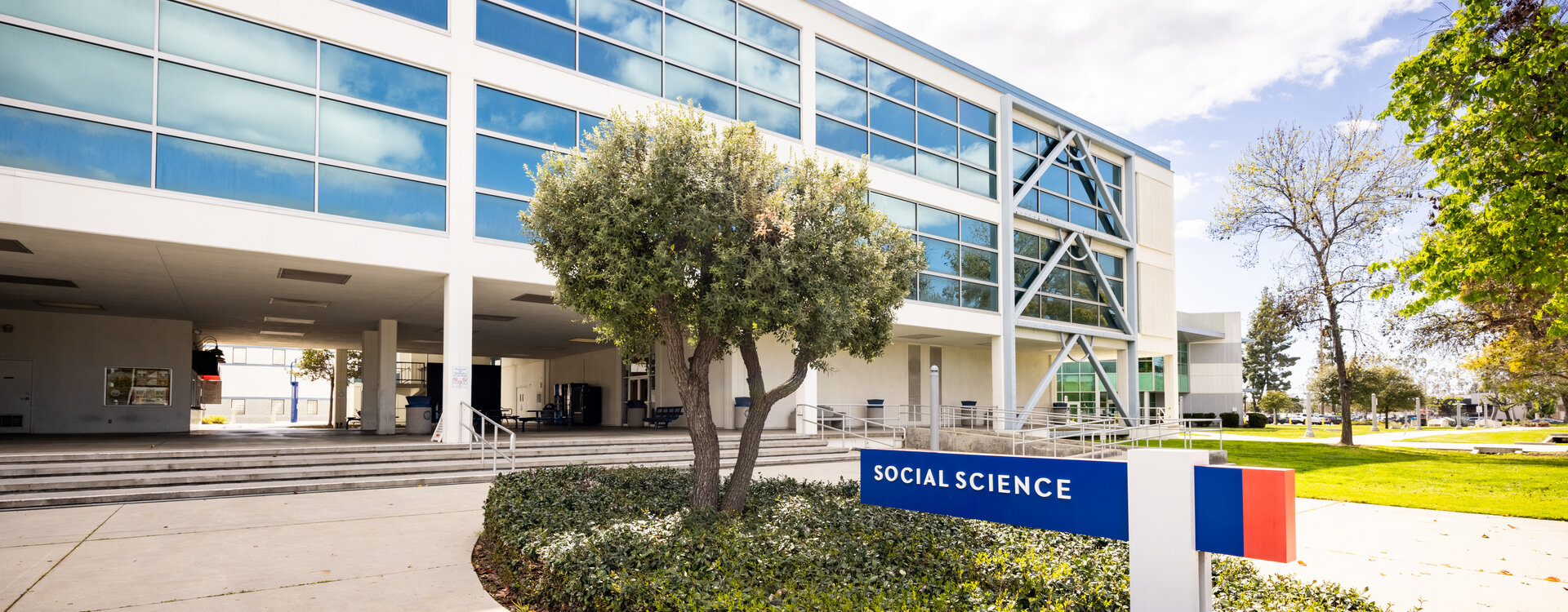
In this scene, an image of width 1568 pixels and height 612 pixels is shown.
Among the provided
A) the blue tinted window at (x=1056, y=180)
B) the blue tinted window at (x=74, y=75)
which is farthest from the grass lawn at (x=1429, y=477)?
the blue tinted window at (x=74, y=75)

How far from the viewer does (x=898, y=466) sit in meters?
4.94

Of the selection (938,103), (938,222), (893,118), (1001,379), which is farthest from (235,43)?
(1001,379)

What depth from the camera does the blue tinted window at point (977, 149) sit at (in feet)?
74.8

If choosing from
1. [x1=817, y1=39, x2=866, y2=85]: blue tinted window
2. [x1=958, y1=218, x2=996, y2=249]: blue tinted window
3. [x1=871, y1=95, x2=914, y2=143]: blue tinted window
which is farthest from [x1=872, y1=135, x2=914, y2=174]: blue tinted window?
[x1=958, y1=218, x2=996, y2=249]: blue tinted window

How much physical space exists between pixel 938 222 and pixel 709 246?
15.2 m

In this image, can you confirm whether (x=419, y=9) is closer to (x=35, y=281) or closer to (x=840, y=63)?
(x=35, y=281)

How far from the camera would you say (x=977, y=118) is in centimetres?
2342

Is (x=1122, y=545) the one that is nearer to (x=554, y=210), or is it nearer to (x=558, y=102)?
(x=554, y=210)

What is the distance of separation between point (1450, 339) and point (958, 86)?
13.9 meters

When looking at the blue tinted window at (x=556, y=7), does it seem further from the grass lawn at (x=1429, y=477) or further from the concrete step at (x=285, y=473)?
the grass lawn at (x=1429, y=477)

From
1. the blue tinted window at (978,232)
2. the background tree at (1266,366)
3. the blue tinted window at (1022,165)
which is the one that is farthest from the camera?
the background tree at (1266,366)

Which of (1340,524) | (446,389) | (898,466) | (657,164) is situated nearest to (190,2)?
(446,389)

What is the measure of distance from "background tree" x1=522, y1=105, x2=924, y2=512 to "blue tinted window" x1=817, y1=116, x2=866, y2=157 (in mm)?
11826

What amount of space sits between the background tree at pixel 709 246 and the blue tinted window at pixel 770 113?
405 inches
